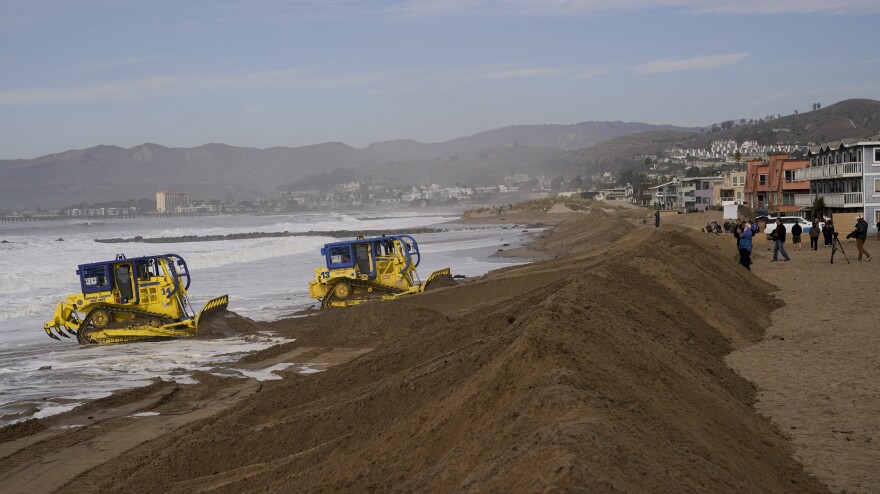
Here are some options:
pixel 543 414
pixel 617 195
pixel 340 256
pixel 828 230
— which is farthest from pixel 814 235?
pixel 617 195

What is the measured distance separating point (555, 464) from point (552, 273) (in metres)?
19.5

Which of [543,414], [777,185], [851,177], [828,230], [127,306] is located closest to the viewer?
[543,414]

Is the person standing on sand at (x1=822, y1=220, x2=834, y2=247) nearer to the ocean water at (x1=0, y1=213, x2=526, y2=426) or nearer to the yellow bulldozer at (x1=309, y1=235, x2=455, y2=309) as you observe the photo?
the ocean water at (x1=0, y1=213, x2=526, y2=426)

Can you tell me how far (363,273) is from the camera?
89.7ft

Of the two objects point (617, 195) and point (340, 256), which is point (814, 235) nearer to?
point (340, 256)

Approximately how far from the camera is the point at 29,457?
38.1ft

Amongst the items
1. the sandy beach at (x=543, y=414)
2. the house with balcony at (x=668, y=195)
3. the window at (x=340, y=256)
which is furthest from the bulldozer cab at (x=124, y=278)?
the house with balcony at (x=668, y=195)

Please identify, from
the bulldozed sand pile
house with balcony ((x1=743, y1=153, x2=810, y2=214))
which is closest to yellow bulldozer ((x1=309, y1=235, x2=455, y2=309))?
the bulldozed sand pile

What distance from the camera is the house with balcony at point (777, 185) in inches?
2694

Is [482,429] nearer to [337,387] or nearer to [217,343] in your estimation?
[337,387]

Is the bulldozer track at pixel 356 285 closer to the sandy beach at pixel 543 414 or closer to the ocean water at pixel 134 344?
the ocean water at pixel 134 344

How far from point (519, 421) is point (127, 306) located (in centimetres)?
1752

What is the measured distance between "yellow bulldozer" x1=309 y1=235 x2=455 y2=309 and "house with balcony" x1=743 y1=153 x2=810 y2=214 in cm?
4687

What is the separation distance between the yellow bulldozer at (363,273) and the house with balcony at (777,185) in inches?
1845
